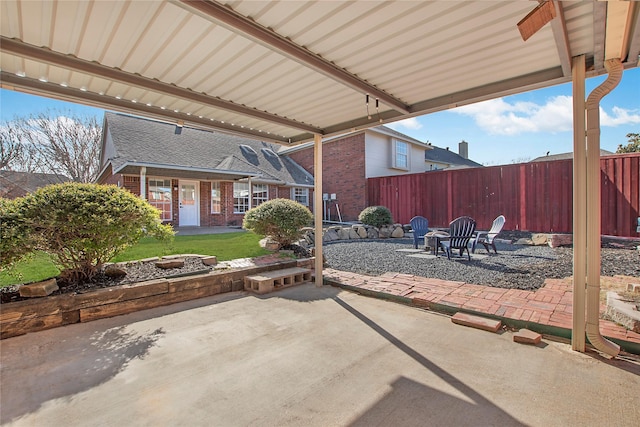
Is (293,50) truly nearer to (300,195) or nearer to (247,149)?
(247,149)

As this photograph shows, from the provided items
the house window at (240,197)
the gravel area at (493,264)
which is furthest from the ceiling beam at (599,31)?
the house window at (240,197)

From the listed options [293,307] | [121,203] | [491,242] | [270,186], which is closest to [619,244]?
[491,242]

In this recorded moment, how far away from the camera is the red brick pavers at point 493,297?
3.21 metres

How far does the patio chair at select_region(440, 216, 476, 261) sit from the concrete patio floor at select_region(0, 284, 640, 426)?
3736 millimetres

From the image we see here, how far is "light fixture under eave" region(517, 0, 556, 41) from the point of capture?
195 centimetres

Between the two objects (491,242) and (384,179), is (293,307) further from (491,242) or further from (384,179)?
(384,179)

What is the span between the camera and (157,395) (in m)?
2.15

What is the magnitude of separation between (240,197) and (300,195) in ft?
13.5

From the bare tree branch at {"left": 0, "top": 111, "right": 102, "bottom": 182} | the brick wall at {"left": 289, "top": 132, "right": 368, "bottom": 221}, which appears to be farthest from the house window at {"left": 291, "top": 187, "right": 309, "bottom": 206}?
the bare tree branch at {"left": 0, "top": 111, "right": 102, "bottom": 182}

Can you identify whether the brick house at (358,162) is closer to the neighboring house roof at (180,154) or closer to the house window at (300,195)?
the house window at (300,195)

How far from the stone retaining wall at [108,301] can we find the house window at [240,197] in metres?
10.5

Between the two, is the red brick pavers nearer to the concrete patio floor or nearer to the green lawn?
the concrete patio floor

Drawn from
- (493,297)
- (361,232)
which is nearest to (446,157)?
(361,232)

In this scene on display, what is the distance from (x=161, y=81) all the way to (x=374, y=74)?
8.12 feet
